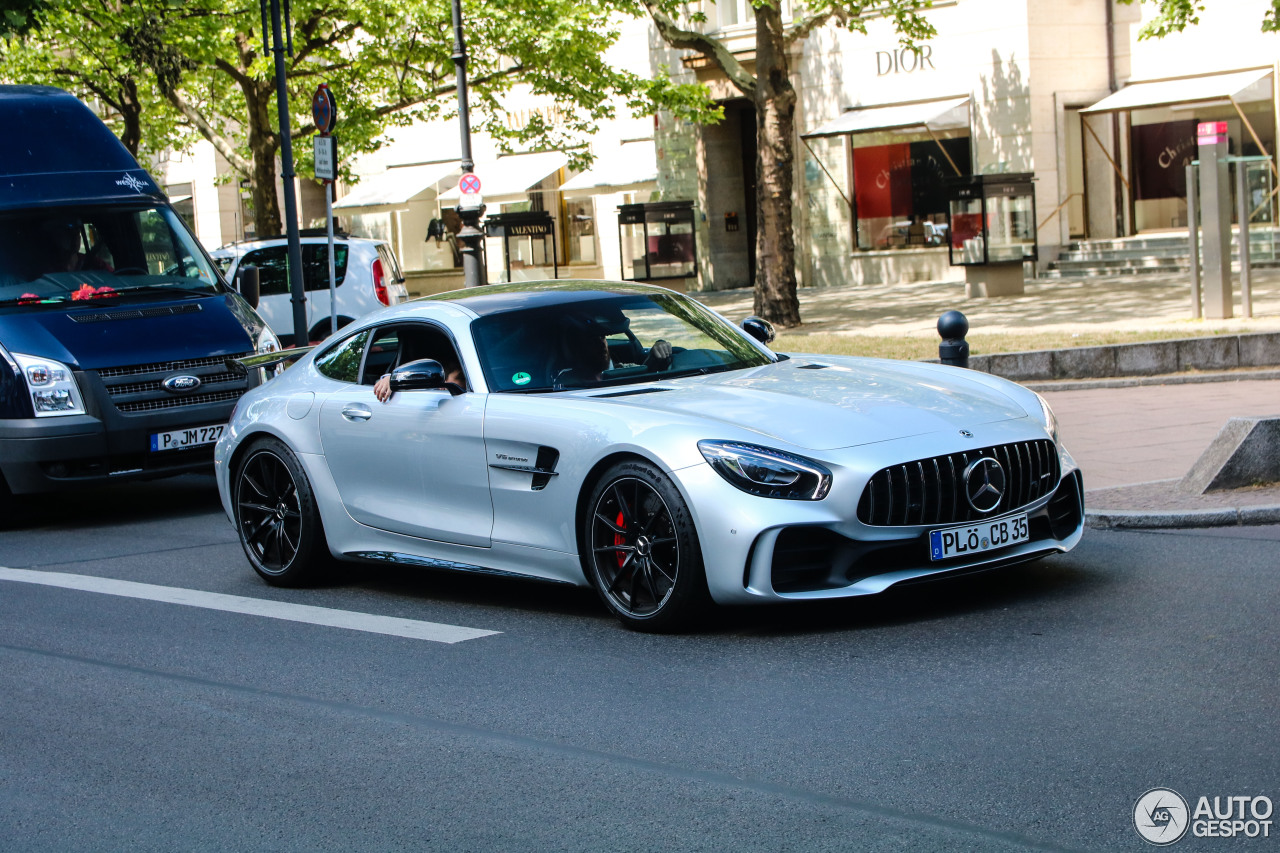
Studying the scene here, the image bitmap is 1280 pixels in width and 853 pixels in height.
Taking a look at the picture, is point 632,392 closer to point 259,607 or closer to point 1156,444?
point 259,607

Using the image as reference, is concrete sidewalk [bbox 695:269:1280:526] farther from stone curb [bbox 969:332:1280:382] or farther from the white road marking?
the white road marking

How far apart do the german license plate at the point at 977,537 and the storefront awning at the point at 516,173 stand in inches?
1274

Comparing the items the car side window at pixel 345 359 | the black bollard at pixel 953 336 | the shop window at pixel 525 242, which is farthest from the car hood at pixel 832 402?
the shop window at pixel 525 242

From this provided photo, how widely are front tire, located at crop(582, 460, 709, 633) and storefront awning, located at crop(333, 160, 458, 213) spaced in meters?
35.7

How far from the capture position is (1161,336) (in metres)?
16.5

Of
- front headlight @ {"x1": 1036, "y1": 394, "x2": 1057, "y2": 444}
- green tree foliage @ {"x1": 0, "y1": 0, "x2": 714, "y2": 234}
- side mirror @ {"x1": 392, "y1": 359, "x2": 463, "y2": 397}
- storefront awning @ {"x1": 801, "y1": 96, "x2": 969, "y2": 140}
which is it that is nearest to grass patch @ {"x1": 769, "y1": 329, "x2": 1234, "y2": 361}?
green tree foliage @ {"x1": 0, "y1": 0, "x2": 714, "y2": 234}

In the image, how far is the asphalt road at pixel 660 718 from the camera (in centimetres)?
418

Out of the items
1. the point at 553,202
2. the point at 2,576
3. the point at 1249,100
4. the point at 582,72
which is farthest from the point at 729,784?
the point at 553,202

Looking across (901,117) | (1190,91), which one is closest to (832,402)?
(1190,91)

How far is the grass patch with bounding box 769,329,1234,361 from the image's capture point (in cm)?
1603

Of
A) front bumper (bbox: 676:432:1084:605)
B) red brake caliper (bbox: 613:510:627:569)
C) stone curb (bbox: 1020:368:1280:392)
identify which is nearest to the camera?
front bumper (bbox: 676:432:1084:605)

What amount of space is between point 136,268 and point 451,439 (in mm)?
5223

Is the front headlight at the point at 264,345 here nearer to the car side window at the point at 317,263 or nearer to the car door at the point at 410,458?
the car door at the point at 410,458

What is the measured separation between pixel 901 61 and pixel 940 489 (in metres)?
26.6
